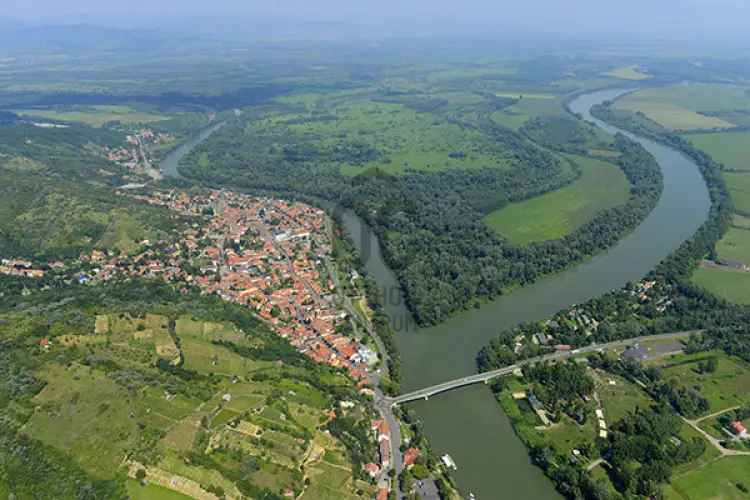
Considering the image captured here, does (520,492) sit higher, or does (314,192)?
(314,192)

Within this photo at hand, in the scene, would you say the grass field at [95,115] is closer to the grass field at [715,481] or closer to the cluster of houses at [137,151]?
the cluster of houses at [137,151]

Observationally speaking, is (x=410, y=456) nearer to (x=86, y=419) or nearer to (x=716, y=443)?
(x=86, y=419)

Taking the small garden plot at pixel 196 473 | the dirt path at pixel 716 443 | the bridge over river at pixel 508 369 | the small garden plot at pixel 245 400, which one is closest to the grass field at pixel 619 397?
the dirt path at pixel 716 443

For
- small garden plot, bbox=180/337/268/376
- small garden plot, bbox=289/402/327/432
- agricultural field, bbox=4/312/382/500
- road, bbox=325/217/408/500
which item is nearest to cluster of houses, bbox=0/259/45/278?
agricultural field, bbox=4/312/382/500

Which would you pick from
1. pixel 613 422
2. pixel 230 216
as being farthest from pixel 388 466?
pixel 230 216

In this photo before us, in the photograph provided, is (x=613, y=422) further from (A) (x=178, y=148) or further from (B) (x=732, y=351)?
(A) (x=178, y=148)
